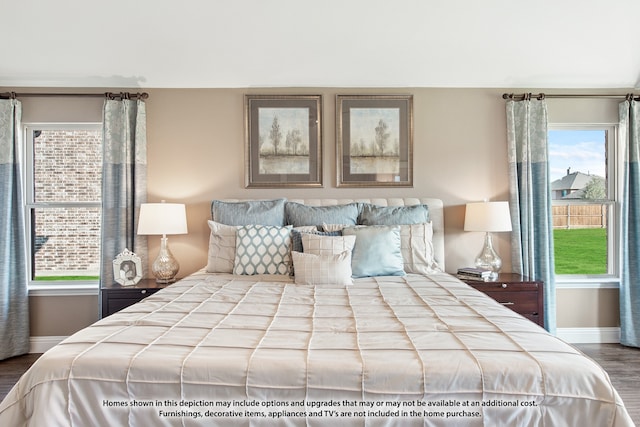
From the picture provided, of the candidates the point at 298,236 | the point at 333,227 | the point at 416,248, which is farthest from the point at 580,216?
the point at 298,236

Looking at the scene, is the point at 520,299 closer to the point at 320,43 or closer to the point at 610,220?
the point at 610,220

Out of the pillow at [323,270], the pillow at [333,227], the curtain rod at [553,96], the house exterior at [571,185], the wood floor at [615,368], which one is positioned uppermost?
the curtain rod at [553,96]

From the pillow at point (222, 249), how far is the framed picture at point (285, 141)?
699 millimetres

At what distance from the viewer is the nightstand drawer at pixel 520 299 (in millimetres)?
3020

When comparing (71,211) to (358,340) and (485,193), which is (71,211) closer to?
(358,340)

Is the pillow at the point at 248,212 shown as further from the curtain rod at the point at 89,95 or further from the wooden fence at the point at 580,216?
the wooden fence at the point at 580,216

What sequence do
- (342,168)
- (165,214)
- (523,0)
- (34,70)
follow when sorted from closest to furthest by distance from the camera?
(523,0) → (165,214) → (34,70) → (342,168)

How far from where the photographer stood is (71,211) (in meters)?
3.65

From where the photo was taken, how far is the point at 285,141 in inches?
141

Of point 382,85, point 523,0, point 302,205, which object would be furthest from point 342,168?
point 523,0

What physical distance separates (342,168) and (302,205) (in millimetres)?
576

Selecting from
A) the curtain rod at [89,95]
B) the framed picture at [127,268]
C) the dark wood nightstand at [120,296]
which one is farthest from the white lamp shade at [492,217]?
the curtain rod at [89,95]

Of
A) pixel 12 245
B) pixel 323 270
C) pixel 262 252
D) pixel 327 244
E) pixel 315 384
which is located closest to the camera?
pixel 315 384

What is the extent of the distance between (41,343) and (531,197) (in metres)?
4.53
